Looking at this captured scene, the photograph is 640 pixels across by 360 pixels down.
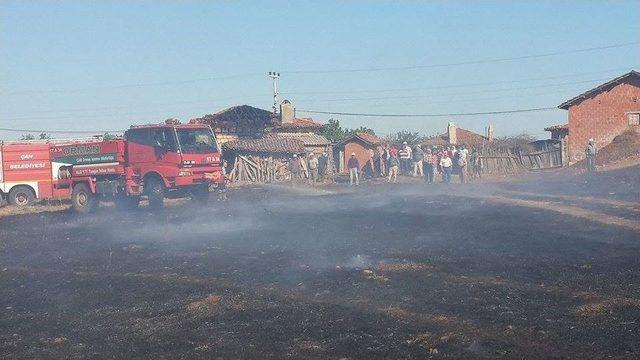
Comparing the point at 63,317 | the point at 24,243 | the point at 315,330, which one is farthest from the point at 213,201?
the point at 315,330

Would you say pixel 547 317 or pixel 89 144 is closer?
pixel 547 317

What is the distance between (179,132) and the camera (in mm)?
20250

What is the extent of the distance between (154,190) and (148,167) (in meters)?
0.78

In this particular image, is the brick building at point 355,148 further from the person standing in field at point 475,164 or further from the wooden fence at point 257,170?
the person standing in field at point 475,164

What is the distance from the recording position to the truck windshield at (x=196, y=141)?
20222 mm

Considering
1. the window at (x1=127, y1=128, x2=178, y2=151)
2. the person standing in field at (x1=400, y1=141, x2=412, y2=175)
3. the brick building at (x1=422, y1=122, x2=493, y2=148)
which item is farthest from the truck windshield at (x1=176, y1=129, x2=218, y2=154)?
the brick building at (x1=422, y1=122, x2=493, y2=148)

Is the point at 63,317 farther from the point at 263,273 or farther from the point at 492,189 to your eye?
the point at 492,189

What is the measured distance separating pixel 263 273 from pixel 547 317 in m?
4.61

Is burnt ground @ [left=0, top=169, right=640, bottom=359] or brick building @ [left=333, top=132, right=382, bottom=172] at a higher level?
brick building @ [left=333, top=132, right=382, bottom=172]

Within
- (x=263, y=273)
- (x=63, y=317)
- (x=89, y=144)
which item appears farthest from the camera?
(x=89, y=144)

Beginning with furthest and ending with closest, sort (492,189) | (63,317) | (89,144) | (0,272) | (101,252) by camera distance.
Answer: (492,189), (89,144), (101,252), (0,272), (63,317)

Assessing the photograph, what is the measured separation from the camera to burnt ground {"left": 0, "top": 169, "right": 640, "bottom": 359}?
606cm

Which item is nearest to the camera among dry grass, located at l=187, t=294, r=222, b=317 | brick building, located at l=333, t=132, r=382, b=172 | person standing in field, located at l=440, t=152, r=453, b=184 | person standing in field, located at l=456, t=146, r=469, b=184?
dry grass, located at l=187, t=294, r=222, b=317

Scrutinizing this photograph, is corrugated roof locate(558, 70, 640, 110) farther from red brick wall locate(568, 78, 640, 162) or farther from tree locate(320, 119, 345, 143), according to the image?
tree locate(320, 119, 345, 143)
